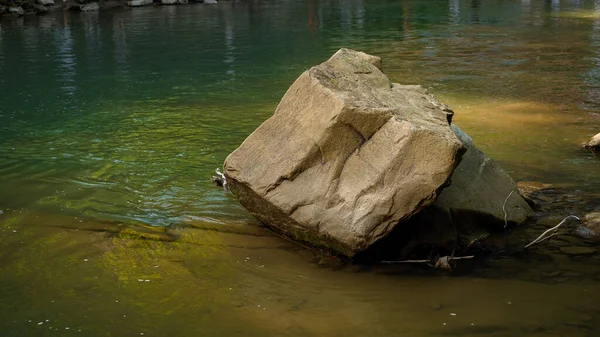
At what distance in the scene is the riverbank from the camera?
96.7 ft

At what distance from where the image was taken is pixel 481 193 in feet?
20.7

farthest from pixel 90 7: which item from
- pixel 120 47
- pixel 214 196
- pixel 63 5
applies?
pixel 214 196

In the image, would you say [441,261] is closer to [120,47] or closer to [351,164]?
[351,164]

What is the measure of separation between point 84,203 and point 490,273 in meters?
3.87

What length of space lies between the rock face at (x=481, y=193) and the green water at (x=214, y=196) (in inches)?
10.6

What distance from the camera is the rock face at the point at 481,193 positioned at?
611 cm

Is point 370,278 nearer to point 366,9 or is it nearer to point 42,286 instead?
point 42,286

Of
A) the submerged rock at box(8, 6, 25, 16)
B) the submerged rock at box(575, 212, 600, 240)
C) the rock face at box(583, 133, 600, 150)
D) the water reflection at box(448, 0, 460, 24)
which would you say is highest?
the submerged rock at box(8, 6, 25, 16)

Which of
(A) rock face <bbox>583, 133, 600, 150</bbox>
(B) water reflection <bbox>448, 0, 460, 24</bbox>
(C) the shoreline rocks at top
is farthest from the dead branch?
(B) water reflection <bbox>448, 0, 460, 24</bbox>

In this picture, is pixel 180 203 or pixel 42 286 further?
pixel 180 203

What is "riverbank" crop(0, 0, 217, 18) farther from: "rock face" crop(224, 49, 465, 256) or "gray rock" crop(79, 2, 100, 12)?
"rock face" crop(224, 49, 465, 256)

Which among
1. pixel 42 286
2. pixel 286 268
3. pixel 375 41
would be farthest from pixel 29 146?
pixel 375 41

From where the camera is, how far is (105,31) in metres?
24.2

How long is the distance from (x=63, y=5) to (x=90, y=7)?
3.85 ft
